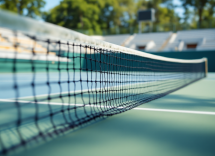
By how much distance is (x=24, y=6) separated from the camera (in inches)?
1446

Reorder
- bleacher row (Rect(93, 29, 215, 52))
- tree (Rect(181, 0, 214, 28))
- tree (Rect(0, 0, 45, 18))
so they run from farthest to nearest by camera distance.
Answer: tree (Rect(181, 0, 214, 28)) < tree (Rect(0, 0, 45, 18)) < bleacher row (Rect(93, 29, 215, 52))

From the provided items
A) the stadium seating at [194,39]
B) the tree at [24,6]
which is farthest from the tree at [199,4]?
the tree at [24,6]

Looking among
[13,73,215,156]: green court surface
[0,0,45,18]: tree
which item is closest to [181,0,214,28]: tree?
[0,0,45,18]: tree

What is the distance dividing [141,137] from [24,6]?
38592mm

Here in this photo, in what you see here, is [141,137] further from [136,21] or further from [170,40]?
[136,21]

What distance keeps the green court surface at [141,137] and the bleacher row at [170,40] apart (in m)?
21.5

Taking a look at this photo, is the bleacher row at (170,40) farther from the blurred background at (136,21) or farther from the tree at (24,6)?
the tree at (24,6)

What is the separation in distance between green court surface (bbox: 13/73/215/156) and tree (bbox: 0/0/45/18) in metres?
36.6

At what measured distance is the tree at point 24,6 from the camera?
3506cm

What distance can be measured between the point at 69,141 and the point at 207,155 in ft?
3.27

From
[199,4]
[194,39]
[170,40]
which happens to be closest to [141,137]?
[170,40]

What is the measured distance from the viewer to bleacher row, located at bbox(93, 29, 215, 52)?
2391 centimetres

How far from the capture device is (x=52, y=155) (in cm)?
162

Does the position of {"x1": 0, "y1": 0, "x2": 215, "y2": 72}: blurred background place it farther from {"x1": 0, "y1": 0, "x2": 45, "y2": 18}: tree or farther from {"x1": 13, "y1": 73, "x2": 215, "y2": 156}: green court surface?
{"x1": 13, "y1": 73, "x2": 215, "y2": 156}: green court surface
